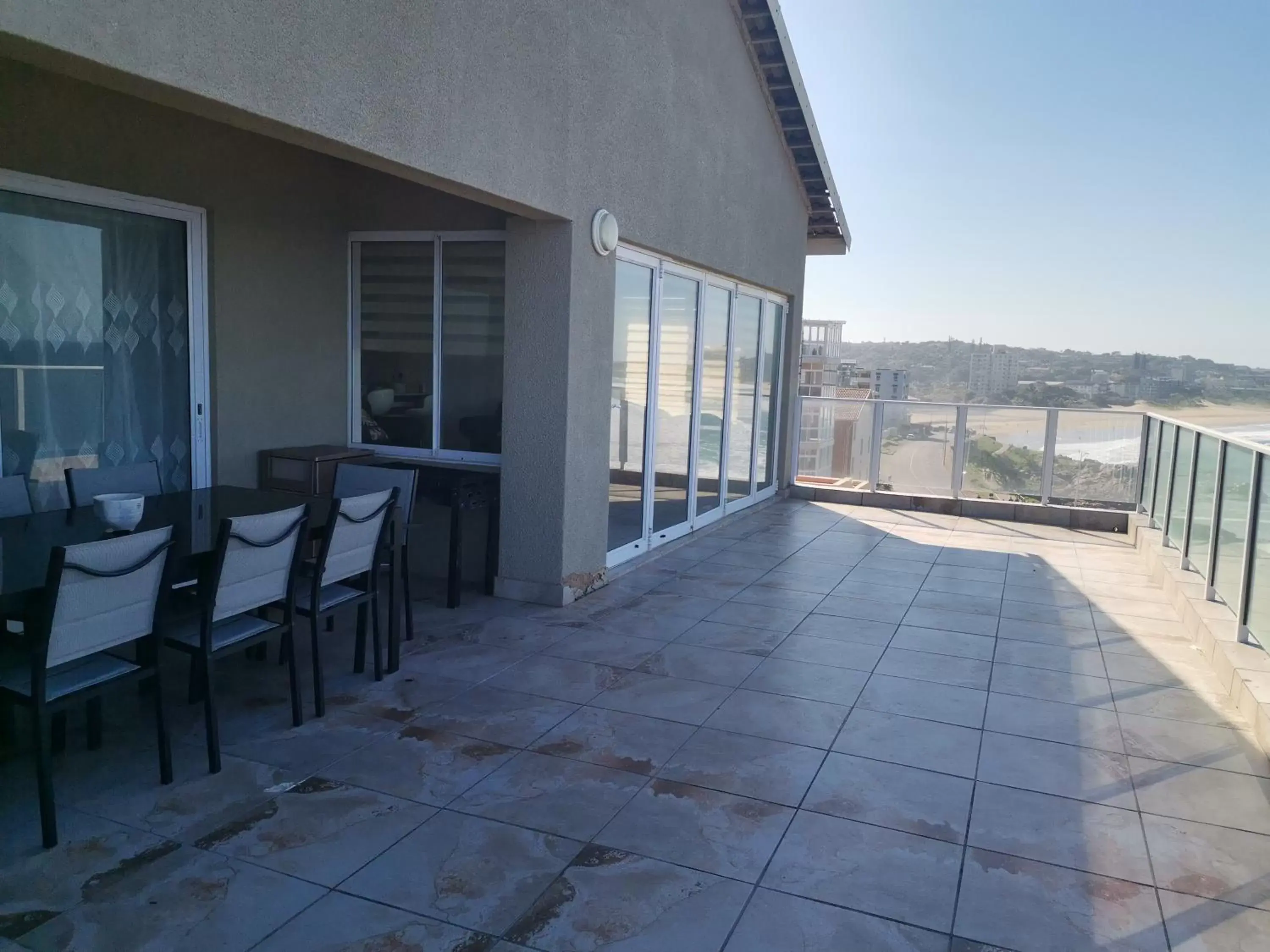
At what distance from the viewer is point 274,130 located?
132 inches

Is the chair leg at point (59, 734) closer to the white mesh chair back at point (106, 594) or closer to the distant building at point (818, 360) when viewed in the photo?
the white mesh chair back at point (106, 594)

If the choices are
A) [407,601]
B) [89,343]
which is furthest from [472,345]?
[89,343]

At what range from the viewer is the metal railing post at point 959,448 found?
994 cm

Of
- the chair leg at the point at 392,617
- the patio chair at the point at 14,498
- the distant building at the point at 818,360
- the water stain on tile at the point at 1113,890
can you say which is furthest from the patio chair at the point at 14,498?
the distant building at the point at 818,360

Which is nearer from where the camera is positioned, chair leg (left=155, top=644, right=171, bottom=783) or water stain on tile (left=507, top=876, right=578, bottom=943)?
water stain on tile (left=507, top=876, right=578, bottom=943)

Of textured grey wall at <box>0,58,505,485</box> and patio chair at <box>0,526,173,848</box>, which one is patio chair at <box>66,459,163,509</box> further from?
patio chair at <box>0,526,173,848</box>

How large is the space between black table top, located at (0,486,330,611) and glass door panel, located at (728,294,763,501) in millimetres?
5113

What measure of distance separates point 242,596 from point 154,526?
1.98 feet

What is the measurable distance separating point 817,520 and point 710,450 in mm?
1767

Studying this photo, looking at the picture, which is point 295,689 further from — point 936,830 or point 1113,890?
point 1113,890

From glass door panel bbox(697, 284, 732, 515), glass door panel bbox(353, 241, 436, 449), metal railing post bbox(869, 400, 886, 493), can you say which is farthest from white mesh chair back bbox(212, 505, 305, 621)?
metal railing post bbox(869, 400, 886, 493)

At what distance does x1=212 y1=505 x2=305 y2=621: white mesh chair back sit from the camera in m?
A: 3.28

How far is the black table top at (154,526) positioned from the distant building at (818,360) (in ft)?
25.8

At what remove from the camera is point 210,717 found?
128 inches
